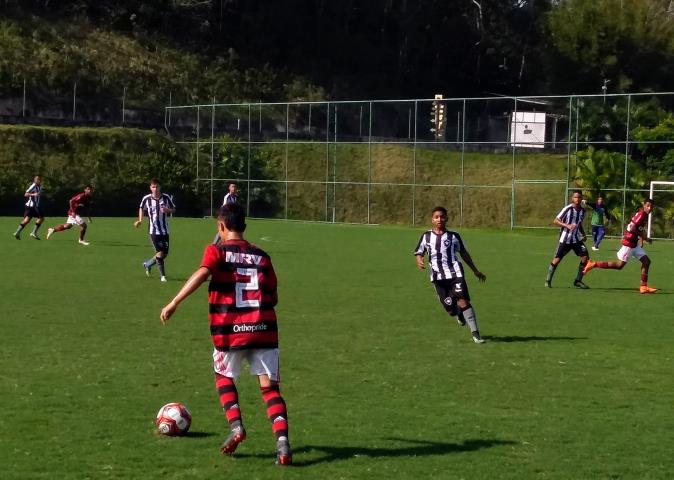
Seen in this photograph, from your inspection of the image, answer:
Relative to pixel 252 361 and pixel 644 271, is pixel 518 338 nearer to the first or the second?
pixel 252 361

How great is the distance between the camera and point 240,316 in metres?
8.25

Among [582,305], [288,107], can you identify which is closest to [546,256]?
[582,305]

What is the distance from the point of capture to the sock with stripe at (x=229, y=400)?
27.2 ft

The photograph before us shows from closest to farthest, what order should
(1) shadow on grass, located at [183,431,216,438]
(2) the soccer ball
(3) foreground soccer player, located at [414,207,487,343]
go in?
(2) the soccer ball
(1) shadow on grass, located at [183,431,216,438]
(3) foreground soccer player, located at [414,207,487,343]

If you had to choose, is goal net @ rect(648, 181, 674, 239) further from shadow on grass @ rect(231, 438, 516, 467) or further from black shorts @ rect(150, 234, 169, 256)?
shadow on grass @ rect(231, 438, 516, 467)

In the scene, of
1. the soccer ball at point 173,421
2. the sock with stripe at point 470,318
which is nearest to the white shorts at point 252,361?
the soccer ball at point 173,421

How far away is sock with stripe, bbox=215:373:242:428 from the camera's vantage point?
830cm

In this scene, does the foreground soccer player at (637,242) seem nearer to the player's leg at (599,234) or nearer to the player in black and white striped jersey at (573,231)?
the player in black and white striped jersey at (573,231)

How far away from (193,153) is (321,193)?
8239 millimetres

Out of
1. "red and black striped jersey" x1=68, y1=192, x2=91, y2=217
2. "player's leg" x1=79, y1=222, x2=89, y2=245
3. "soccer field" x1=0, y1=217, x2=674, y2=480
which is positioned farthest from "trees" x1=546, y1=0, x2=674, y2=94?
"soccer field" x1=0, y1=217, x2=674, y2=480

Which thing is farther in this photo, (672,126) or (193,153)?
(193,153)

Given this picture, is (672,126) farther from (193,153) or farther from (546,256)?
(193,153)

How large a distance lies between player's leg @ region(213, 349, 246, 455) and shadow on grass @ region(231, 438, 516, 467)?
0.77 ft

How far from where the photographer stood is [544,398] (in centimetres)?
1104
